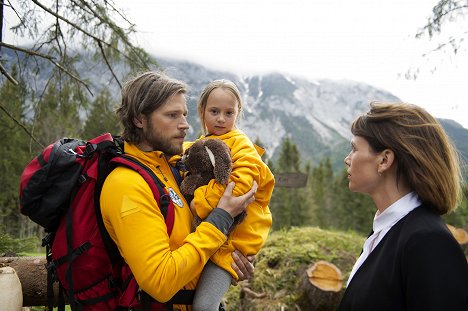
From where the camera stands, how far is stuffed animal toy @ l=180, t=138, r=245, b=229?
2348 mm

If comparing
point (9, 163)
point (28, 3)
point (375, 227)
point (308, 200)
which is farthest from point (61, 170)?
point (308, 200)

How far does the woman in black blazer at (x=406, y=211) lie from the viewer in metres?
1.66

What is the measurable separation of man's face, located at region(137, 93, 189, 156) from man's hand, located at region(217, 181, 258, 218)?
1.27 feet

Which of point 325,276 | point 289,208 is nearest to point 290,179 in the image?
point 325,276

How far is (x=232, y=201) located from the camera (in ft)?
7.34

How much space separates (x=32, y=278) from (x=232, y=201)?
6.96ft

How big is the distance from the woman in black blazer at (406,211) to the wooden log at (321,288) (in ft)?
14.0

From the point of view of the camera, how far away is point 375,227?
216 centimetres

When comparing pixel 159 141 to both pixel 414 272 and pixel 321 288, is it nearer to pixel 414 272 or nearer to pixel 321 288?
pixel 414 272

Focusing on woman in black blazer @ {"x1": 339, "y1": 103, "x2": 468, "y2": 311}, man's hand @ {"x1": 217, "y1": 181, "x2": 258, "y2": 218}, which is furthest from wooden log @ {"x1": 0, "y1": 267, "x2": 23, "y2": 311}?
woman in black blazer @ {"x1": 339, "y1": 103, "x2": 468, "y2": 311}

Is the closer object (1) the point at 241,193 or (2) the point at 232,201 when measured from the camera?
(2) the point at 232,201

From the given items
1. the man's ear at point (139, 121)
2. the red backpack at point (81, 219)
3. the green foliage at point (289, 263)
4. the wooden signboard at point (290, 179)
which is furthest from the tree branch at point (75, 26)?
the green foliage at point (289, 263)

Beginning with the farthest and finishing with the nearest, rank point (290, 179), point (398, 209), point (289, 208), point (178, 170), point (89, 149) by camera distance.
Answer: point (289, 208)
point (290, 179)
point (178, 170)
point (89, 149)
point (398, 209)

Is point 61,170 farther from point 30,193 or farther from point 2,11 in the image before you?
point 2,11
